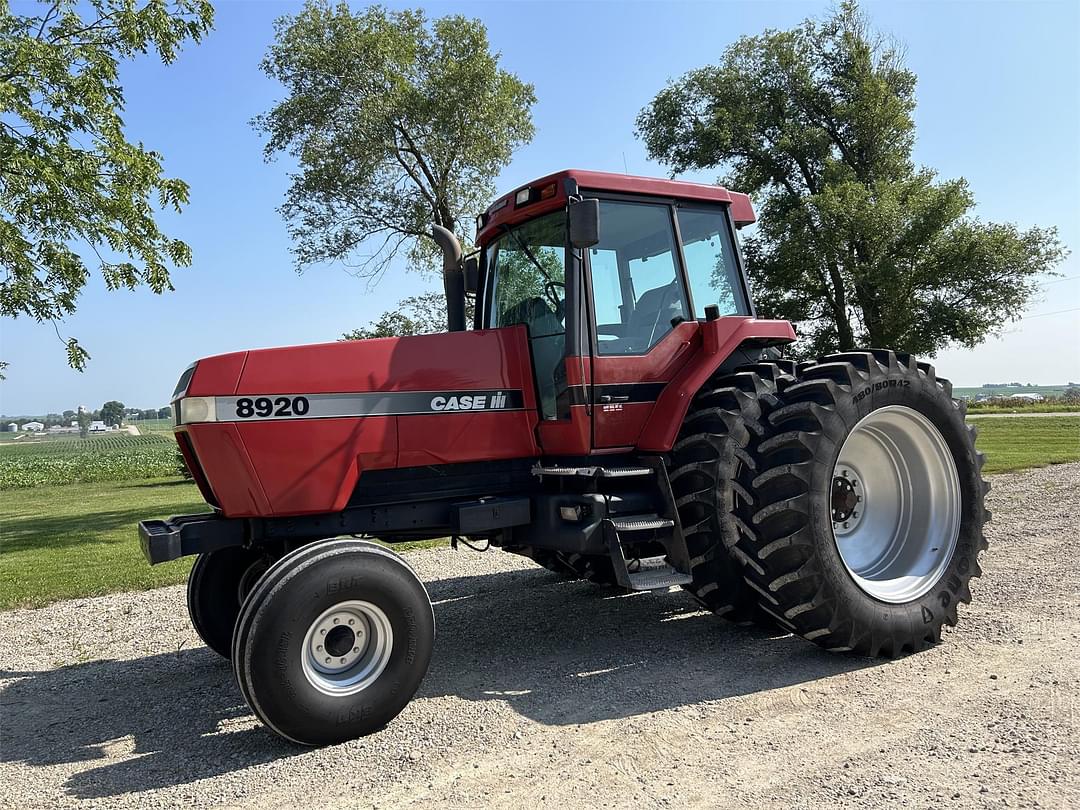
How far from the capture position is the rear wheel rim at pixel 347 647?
148 inches

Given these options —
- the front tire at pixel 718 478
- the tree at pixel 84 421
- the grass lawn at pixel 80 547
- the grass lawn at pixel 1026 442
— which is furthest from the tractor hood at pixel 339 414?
the tree at pixel 84 421

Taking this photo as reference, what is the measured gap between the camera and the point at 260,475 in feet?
13.3

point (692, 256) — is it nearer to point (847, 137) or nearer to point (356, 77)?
point (356, 77)

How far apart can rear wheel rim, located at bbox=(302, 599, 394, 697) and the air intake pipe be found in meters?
2.08

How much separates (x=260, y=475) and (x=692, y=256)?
308cm

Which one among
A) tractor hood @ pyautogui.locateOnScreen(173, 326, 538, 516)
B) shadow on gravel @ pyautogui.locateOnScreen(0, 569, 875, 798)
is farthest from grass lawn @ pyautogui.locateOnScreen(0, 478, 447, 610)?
tractor hood @ pyautogui.locateOnScreen(173, 326, 538, 516)

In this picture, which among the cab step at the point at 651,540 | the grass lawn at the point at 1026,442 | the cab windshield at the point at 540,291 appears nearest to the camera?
the cab step at the point at 651,540

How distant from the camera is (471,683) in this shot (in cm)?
450

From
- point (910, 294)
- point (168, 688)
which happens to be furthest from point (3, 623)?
point (910, 294)

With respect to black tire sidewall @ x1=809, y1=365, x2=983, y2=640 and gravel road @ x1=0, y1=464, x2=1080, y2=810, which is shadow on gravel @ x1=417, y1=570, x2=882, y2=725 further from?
black tire sidewall @ x1=809, y1=365, x2=983, y2=640

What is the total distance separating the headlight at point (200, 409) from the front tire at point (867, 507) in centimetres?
301

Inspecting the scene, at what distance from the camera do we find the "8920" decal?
402 cm

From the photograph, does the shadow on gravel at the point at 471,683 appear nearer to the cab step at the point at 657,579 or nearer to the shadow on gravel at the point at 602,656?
the shadow on gravel at the point at 602,656

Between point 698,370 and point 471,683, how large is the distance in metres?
2.34
